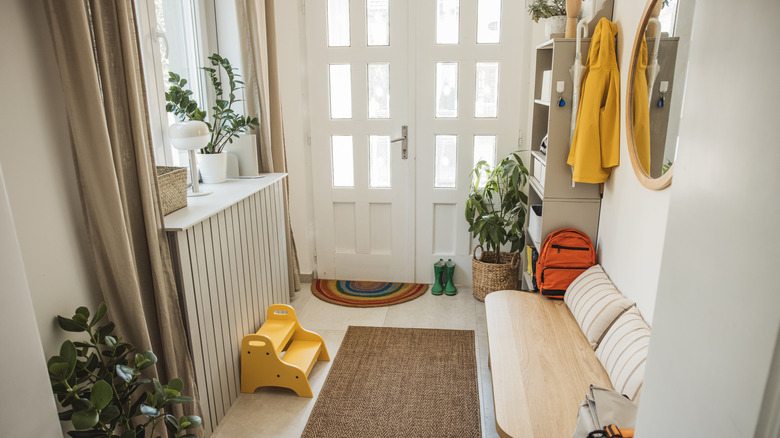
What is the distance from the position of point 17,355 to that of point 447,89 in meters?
2.93

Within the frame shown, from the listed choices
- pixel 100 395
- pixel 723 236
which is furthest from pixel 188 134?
pixel 723 236

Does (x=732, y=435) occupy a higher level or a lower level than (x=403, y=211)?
higher

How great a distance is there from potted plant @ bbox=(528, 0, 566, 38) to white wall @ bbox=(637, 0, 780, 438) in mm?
2272

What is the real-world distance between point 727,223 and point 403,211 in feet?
10.7

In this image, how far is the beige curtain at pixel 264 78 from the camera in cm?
293

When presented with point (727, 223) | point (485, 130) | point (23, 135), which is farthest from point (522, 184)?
point (727, 223)

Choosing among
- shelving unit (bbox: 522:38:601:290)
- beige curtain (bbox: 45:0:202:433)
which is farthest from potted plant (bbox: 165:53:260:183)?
shelving unit (bbox: 522:38:601:290)

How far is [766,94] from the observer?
43 cm

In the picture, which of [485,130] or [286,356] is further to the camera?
[485,130]

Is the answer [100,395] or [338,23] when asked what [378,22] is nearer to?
[338,23]

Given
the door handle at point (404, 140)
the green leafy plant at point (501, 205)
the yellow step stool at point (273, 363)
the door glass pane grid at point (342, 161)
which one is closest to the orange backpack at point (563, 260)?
the green leafy plant at point (501, 205)

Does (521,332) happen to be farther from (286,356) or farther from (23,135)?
(23,135)

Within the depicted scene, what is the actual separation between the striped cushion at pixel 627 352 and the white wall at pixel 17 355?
162 centimetres

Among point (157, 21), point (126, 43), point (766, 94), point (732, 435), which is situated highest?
point (157, 21)
